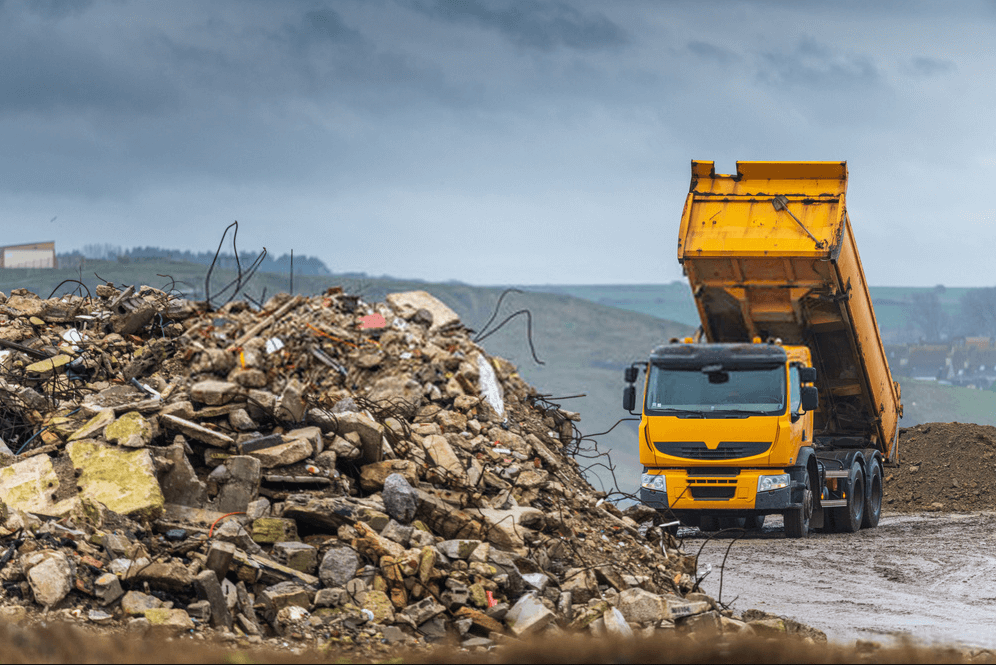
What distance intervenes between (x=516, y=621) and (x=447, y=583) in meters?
0.62

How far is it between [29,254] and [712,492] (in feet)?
58.8

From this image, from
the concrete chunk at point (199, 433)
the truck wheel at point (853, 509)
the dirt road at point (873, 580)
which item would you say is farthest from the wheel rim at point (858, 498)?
the concrete chunk at point (199, 433)

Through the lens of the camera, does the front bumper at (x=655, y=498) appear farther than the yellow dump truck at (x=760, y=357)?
Yes

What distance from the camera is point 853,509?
52.0 ft

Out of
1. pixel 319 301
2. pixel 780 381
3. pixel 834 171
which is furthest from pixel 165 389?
pixel 834 171

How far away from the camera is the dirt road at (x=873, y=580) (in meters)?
9.26

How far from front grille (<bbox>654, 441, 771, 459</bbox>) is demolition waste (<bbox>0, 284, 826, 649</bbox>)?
1.72 metres

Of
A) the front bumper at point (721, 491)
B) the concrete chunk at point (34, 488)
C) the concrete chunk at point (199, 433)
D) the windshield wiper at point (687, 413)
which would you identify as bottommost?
the front bumper at point (721, 491)

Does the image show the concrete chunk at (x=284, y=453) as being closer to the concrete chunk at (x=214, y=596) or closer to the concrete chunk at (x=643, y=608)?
the concrete chunk at (x=214, y=596)

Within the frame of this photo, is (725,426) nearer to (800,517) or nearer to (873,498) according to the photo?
(800,517)

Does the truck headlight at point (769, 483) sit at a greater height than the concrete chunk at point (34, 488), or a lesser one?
lesser

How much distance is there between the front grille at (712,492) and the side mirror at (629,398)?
4.40 feet

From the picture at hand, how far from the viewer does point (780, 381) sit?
46.2ft

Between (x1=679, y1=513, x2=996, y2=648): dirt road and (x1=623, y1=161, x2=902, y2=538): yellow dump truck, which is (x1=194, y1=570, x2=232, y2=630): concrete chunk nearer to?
(x1=679, y1=513, x2=996, y2=648): dirt road
